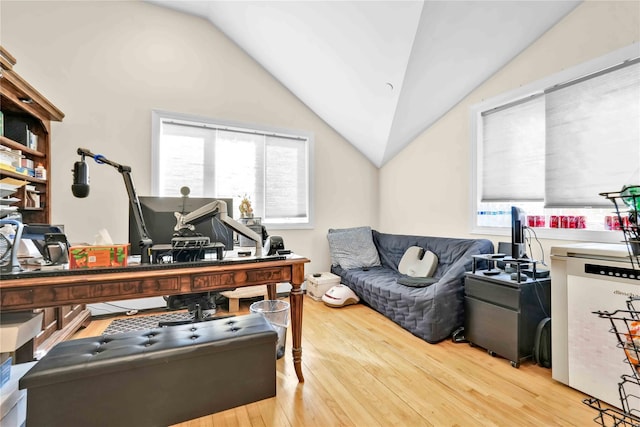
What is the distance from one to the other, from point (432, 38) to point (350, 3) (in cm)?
78

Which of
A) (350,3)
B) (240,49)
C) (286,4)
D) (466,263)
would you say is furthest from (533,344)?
(240,49)

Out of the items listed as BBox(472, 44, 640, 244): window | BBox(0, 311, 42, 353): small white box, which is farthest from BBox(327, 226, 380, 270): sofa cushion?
BBox(0, 311, 42, 353): small white box

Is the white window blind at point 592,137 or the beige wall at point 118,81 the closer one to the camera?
the white window blind at point 592,137

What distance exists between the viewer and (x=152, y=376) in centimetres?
135

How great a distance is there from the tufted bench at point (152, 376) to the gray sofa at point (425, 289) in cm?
142

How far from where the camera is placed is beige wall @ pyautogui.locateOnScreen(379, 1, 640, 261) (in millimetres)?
2078

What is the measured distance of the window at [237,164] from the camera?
3.29 m

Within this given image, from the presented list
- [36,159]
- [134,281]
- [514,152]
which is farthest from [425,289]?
[36,159]

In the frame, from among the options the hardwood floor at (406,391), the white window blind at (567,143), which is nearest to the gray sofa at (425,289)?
the hardwood floor at (406,391)

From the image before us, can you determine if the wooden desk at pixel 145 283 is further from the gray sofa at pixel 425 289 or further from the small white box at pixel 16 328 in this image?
the gray sofa at pixel 425 289

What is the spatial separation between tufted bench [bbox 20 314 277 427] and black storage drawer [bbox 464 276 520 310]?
1701mm

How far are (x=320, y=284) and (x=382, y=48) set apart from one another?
2715 mm

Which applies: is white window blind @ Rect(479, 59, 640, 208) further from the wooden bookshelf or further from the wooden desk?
the wooden bookshelf

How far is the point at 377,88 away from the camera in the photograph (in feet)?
10.0
